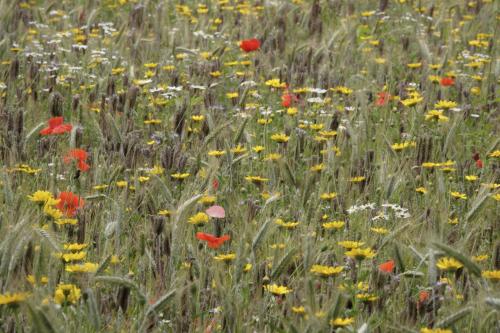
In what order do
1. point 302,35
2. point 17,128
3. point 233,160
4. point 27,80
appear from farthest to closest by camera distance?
point 302,35 < point 27,80 < point 17,128 < point 233,160

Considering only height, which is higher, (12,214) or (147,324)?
(12,214)

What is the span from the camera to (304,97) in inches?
219

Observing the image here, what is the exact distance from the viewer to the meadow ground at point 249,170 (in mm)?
3008

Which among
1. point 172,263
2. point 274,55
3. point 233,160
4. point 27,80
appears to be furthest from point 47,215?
point 274,55

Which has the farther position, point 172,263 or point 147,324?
point 172,263

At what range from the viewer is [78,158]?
4.13 meters

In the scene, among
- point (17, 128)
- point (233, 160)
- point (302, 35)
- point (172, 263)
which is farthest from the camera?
point (302, 35)

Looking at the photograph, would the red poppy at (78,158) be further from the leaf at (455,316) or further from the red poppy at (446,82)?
the red poppy at (446,82)

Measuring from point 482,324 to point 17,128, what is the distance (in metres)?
2.59

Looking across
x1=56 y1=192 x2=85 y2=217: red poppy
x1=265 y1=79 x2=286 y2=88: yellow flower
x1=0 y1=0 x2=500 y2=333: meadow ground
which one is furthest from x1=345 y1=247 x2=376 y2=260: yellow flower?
x1=265 y1=79 x2=286 y2=88: yellow flower

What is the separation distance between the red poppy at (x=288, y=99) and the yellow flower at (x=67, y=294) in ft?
7.68

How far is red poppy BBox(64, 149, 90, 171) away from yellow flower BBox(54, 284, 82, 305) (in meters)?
1.21

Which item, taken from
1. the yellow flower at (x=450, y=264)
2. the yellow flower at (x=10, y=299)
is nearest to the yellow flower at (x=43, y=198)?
the yellow flower at (x=10, y=299)

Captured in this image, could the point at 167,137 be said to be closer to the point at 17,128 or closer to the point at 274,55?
the point at 17,128
